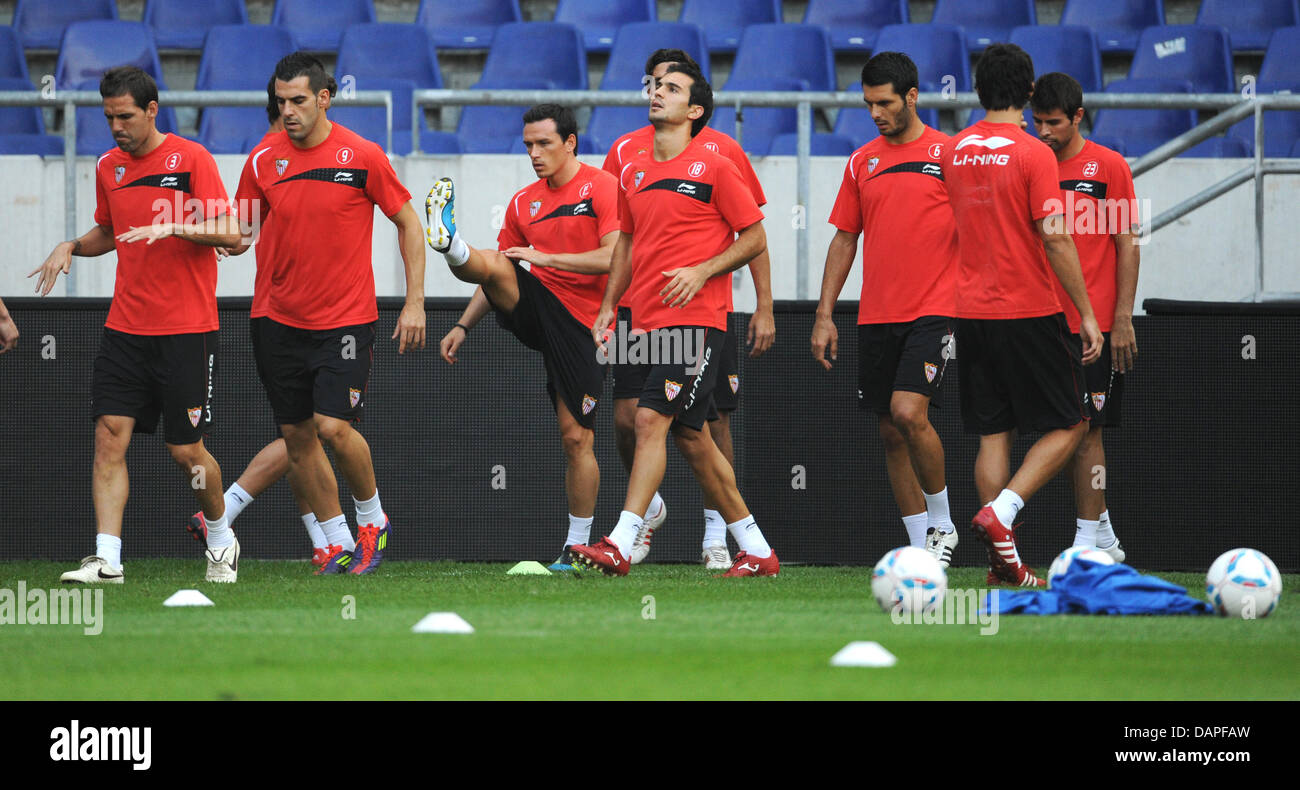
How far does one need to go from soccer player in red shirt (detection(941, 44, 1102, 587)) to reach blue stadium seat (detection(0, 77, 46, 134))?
25.6 ft

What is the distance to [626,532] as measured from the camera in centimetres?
696

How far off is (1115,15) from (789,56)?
2931mm

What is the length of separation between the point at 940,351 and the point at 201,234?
11.0 feet

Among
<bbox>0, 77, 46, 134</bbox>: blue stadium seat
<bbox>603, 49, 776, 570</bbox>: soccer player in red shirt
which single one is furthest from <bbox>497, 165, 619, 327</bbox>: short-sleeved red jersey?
<bbox>0, 77, 46, 134</bbox>: blue stadium seat

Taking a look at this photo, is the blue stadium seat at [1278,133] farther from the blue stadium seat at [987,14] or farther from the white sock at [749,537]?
the white sock at [749,537]

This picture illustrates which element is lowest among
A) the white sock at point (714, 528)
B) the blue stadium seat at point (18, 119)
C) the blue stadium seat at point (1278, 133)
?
the white sock at point (714, 528)

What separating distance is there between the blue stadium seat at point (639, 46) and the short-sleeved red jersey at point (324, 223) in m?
5.21

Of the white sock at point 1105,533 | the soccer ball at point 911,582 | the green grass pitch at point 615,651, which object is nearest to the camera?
the green grass pitch at point 615,651

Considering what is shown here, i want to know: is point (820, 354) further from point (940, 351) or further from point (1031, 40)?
point (1031, 40)

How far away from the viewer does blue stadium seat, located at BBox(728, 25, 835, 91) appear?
42.3ft

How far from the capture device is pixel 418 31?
12875 millimetres

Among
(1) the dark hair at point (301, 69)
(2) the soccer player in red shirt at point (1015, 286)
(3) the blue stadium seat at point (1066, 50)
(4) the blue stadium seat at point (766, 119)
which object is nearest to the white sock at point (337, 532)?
(1) the dark hair at point (301, 69)

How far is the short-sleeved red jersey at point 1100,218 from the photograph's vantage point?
762 cm
